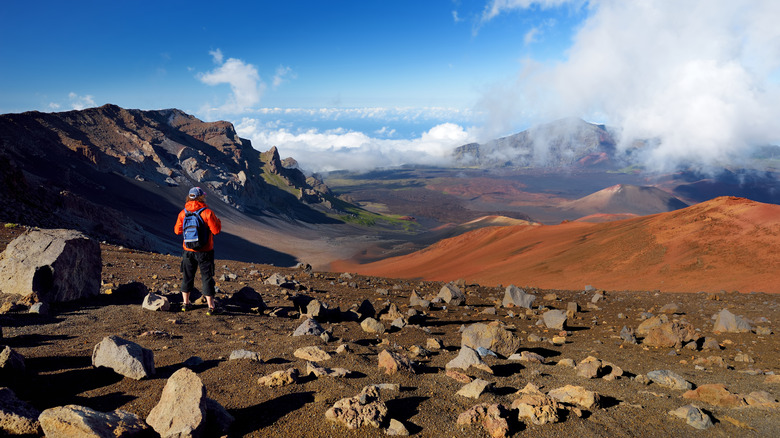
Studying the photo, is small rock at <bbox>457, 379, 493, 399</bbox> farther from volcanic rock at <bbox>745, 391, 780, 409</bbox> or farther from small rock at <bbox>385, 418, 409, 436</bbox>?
volcanic rock at <bbox>745, 391, 780, 409</bbox>

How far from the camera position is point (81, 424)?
9.30ft

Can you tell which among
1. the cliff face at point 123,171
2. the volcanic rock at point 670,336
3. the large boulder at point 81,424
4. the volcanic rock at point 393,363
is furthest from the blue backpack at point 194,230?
the cliff face at point 123,171

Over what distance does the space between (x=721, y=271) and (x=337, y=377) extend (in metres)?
21.9

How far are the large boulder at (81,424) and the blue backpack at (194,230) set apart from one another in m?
4.77

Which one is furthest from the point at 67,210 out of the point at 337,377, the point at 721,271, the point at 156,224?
the point at 721,271

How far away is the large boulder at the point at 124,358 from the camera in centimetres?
429

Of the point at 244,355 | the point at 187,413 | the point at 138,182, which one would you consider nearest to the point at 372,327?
the point at 244,355

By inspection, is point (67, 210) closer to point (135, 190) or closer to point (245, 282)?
point (245, 282)

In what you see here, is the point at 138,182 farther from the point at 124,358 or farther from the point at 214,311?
the point at 124,358

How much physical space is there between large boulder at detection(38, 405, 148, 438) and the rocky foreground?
0.04 ft

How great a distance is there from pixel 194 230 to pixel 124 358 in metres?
3.51

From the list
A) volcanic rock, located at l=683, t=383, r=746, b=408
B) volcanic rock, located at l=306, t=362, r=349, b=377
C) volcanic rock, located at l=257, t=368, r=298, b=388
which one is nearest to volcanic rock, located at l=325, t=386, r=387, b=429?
volcanic rock, located at l=257, t=368, r=298, b=388

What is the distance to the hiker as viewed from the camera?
752 centimetres

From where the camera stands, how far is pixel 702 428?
3.95 meters
